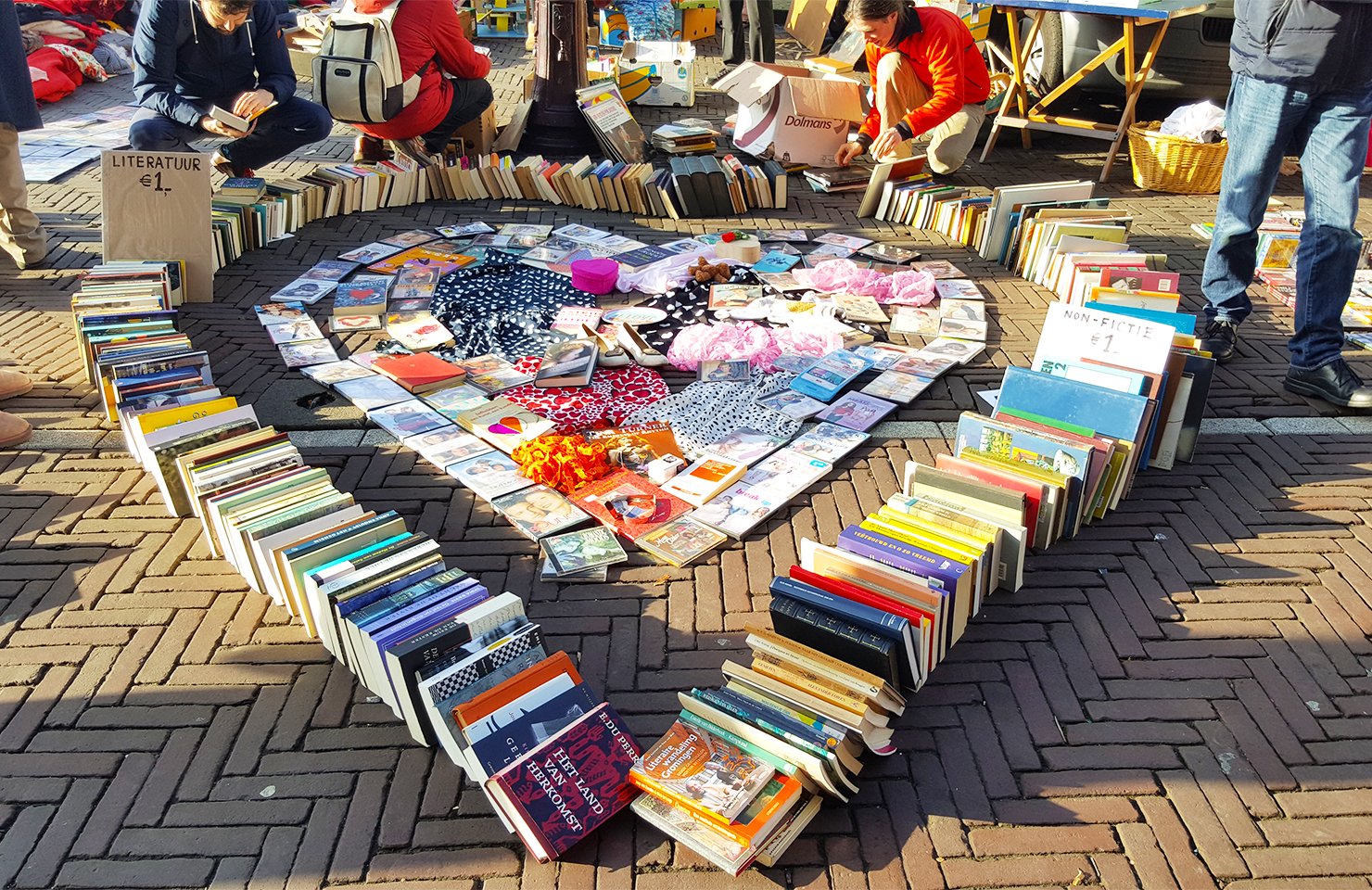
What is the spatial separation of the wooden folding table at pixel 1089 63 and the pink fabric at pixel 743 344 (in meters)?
3.68

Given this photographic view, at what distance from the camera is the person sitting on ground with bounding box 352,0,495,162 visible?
670 centimetres

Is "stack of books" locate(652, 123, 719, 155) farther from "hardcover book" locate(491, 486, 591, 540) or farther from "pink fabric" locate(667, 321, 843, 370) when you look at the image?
"hardcover book" locate(491, 486, 591, 540)

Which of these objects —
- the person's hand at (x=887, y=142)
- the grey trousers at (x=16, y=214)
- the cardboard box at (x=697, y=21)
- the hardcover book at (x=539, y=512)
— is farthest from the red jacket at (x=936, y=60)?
the cardboard box at (x=697, y=21)

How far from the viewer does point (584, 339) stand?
495 cm

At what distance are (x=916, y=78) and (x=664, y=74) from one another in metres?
3.50

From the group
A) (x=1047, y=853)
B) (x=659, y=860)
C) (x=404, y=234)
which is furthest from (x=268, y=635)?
(x=404, y=234)

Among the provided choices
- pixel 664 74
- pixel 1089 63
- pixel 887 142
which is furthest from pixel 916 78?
pixel 664 74

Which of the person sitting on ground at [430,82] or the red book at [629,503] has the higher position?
the person sitting on ground at [430,82]

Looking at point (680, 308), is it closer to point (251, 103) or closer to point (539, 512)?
point (539, 512)

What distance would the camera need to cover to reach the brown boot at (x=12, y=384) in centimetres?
434

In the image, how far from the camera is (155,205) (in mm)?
5121

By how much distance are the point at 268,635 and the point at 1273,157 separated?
4620 millimetres

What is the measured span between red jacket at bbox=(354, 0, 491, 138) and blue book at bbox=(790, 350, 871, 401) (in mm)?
3886

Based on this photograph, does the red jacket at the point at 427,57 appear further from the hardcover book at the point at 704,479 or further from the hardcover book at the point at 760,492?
the hardcover book at the point at 760,492
